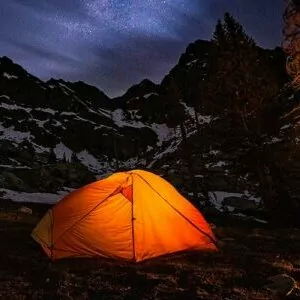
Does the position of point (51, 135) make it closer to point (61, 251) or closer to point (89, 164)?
point (89, 164)

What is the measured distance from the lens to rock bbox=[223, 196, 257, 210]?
3534 centimetres

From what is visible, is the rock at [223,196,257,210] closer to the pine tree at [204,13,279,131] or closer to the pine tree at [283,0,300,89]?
the pine tree at [204,13,279,131]

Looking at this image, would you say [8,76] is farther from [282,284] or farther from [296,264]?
[282,284]

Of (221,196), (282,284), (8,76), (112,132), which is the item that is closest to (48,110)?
(8,76)

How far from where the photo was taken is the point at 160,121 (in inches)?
5344

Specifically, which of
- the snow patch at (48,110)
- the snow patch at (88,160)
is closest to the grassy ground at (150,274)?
the snow patch at (88,160)

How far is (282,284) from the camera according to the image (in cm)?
817

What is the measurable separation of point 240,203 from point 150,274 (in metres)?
28.8

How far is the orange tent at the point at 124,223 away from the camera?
1061 cm

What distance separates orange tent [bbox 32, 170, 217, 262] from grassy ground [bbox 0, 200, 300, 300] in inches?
14.1

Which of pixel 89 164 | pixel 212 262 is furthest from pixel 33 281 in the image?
pixel 89 164

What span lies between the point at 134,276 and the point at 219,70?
19.0 m

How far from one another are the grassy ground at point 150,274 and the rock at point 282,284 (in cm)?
21

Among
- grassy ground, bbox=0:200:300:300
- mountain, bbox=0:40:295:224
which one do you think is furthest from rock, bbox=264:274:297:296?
mountain, bbox=0:40:295:224
